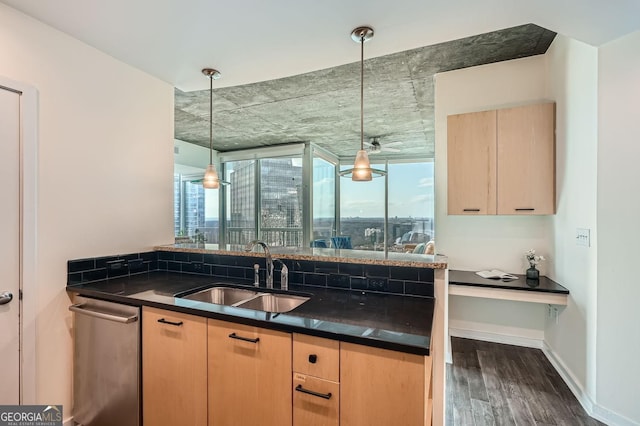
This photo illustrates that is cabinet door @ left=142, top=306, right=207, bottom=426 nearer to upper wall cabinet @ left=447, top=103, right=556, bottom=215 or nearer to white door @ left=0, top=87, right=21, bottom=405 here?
white door @ left=0, top=87, right=21, bottom=405

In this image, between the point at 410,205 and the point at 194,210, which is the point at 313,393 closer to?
the point at 194,210

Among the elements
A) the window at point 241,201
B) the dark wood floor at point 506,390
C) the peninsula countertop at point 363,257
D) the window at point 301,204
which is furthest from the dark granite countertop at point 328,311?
the window at point 241,201

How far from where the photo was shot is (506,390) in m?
2.31

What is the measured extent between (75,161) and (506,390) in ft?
11.7

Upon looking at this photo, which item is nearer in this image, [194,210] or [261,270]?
[261,270]

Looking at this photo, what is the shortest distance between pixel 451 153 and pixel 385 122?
6.23 ft

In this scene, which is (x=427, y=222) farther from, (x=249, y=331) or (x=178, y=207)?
(x=249, y=331)

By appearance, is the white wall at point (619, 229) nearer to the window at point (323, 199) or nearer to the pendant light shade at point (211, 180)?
the pendant light shade at point (211, 180)

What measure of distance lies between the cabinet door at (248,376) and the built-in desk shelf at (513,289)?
77.1 inches

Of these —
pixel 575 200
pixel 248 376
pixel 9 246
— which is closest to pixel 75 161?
pixel 9 246

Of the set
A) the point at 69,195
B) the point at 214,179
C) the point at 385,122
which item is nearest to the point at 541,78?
the point at 385,122

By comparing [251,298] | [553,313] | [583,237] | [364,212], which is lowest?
[553,313]

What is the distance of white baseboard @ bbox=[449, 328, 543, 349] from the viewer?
298 centimetres

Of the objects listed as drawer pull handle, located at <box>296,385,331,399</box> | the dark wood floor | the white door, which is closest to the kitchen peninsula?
drawer pull handle, located at <box>296,385,331,399</box>
